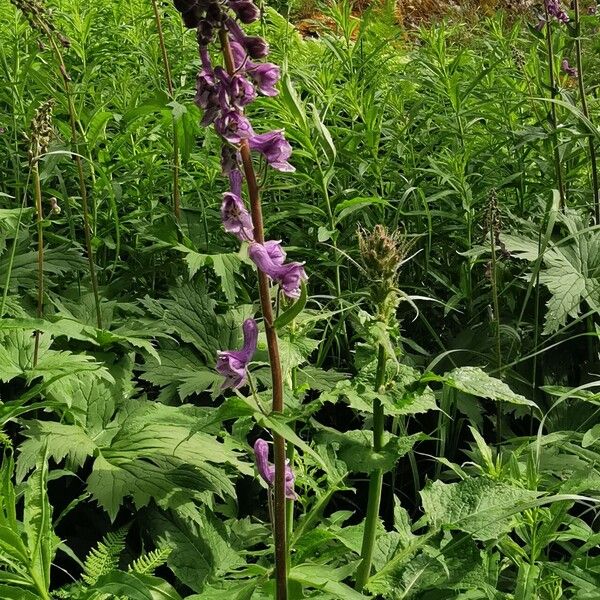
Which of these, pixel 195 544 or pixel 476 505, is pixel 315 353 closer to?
pixel 195 544

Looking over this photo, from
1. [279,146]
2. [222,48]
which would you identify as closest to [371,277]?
[279,146]

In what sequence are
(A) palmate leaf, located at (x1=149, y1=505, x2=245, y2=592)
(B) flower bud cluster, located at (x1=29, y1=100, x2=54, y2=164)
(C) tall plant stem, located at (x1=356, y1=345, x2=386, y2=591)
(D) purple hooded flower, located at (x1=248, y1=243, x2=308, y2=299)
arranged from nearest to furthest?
1. (D) purple hooded flower, located at (x1=248, y1=243, x2=308, y2=299)
2. (C) tall plant stem, located at (x1=356, y1=345, x2=386, y2=591)
3. (A) palmate leaf, located at (x1=149, y1=505, x2=245, y2=592)
4. (B) flower bud cluster, located at (x1=29, y1=100, x2=54, y2=164)

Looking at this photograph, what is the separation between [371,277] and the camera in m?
1.70

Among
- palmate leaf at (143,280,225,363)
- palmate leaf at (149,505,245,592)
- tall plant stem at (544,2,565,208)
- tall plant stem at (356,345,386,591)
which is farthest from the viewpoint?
tall plant stem at (544,2,565,208)

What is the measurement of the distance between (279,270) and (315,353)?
5.04ft

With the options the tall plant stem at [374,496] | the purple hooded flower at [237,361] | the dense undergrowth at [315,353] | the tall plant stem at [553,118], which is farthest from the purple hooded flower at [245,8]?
the tall plant stem at [553,118]

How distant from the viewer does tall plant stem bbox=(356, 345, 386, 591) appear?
1.76 metres

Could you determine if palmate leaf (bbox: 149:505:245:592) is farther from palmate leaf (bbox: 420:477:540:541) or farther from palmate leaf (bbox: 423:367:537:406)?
palmate leaf (bbox: 423:367:537:406)

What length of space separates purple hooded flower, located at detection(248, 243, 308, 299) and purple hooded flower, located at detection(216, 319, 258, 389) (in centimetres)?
11

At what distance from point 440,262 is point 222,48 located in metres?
2.14

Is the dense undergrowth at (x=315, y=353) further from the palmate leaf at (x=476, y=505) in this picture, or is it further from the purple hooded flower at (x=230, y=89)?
the purple hooded flower at (x=230, y=89)

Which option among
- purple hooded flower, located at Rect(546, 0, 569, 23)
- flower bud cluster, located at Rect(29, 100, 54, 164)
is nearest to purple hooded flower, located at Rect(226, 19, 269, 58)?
flower bud cluster, located at Rect(29, 100, 54, 164)

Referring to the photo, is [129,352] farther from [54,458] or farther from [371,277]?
[371,277]

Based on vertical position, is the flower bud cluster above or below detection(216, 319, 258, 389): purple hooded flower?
above
